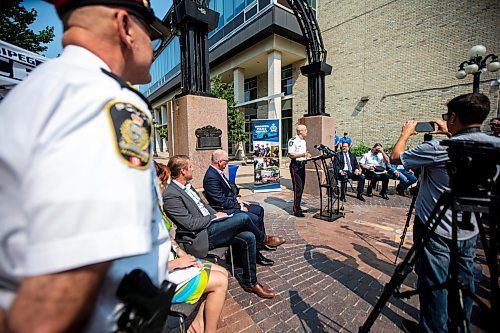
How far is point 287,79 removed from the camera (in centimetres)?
1945

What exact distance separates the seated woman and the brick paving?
0.29 metres

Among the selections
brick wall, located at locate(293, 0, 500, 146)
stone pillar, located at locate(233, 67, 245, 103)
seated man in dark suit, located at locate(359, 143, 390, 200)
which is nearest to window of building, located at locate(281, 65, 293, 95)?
brick wall, located at locate(293, 0, 500, 146)

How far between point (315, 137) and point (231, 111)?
11.9 metres

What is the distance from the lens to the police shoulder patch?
0.60 meters

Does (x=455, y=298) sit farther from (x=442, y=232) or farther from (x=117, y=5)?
(x=117, y=5)

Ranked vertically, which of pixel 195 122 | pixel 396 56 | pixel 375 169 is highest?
pixel 396 56

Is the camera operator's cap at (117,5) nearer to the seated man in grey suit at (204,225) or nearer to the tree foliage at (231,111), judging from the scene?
the seated man in grey suit at (204,225)

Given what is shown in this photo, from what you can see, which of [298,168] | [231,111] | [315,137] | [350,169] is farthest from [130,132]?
[231,111]

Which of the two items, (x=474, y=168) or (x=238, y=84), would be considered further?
(x=238, y=84)

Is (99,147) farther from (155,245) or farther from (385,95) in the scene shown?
(385,95)

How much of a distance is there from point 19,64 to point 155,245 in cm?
469

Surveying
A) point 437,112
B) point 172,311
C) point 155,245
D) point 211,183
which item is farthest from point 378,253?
point 437,112

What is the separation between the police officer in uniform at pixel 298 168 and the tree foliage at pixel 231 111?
41.9ft

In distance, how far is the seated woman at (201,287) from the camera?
1.78 meters
